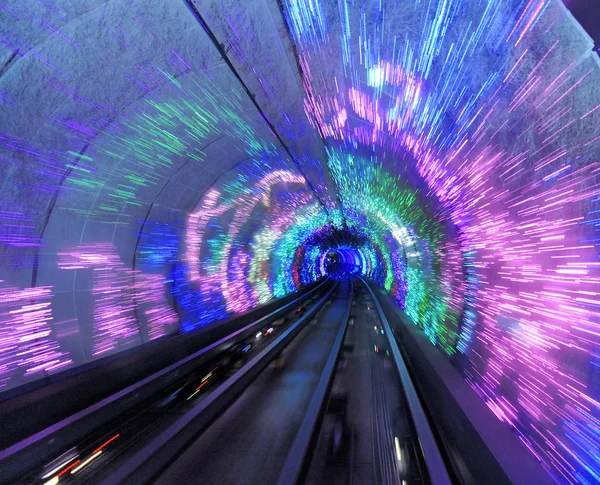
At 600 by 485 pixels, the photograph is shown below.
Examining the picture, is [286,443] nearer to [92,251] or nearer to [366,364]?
[366,364]

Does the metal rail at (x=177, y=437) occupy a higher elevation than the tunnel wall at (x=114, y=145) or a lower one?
lower

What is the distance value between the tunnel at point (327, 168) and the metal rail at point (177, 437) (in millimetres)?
511

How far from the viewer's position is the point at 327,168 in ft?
29.9

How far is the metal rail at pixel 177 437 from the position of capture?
3.26 m

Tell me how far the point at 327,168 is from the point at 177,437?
21.1 ft

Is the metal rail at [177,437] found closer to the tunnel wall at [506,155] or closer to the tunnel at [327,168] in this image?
the tunnel at [327,168]

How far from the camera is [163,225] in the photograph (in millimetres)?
8258

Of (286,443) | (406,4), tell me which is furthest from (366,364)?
(406,4)

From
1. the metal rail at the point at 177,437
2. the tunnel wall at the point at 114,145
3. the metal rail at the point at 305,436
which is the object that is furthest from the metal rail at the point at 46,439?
the metal rail at the point at 305,436

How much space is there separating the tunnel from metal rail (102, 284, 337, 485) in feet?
1.68

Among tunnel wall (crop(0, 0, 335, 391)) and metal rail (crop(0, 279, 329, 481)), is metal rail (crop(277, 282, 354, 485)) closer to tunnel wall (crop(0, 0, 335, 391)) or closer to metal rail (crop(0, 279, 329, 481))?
metal rail (crop(0, 279, 329, 481))

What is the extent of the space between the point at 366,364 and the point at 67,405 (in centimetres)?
444

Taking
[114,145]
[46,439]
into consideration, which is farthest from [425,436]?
[114,145]

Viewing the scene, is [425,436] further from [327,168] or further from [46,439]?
[327,168]
